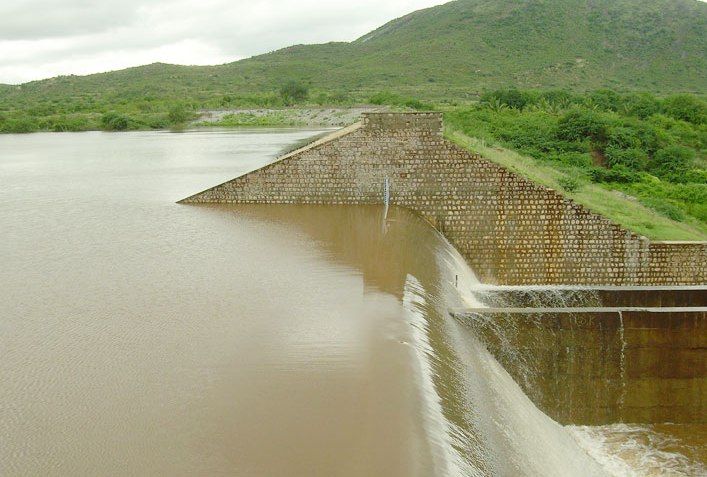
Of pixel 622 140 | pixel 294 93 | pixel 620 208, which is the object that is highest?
pixel 294 93

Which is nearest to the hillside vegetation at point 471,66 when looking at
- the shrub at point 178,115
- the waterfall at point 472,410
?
the shrub at point 178,115

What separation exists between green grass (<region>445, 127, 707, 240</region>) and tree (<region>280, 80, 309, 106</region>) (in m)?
36.8

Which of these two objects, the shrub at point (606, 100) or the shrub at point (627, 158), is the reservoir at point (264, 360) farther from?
the shrub at point (606, 100)

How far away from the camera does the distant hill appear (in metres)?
58.2

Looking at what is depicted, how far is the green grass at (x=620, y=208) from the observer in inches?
609

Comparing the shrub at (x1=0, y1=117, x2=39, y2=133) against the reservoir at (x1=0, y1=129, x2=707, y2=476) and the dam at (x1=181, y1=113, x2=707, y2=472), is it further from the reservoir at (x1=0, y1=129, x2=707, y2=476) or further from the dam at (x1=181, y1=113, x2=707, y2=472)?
the dam at (x1=181, y1=113, x2=707, y2=472)

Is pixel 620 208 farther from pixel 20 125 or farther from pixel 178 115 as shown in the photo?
pixel 20 125

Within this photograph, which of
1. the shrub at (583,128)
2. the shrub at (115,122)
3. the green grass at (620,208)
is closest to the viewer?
the green grass at (620,208)

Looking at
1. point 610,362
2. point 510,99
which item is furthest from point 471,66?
point 610,362

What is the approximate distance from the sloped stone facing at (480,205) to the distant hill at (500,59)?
3810 centimetres

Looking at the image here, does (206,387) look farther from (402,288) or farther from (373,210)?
(373,210)

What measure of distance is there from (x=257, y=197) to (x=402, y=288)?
19.8ft

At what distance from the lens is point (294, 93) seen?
56.3 m

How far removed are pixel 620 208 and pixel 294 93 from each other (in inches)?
1614
